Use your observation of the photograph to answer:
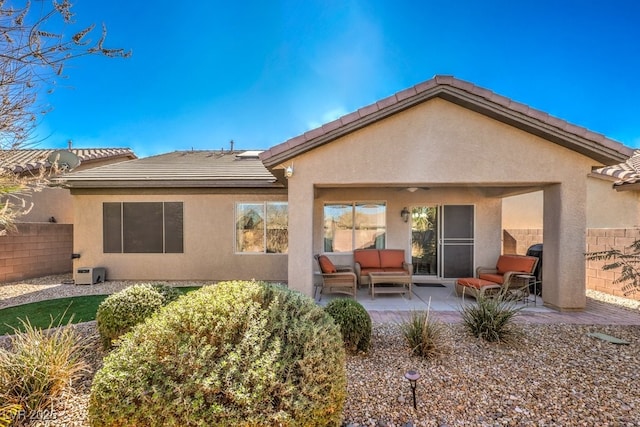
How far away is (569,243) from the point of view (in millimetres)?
6660

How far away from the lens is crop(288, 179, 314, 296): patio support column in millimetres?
6918

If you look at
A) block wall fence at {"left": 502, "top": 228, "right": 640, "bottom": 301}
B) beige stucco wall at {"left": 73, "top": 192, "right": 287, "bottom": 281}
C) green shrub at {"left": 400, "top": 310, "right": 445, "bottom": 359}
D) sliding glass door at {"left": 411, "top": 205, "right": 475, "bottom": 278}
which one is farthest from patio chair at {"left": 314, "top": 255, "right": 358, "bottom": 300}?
block wall fence at {"left": 502, "top": 228, "right": 640, "bottom": 301}

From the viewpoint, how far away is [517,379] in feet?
12.9

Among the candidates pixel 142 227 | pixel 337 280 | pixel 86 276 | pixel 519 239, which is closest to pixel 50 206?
pixel 86 276

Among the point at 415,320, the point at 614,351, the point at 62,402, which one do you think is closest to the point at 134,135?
the point at 62,402

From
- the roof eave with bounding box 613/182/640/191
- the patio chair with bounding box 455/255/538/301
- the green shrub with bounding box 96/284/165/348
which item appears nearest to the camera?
the green shrub with bounding box 96/284/165/348

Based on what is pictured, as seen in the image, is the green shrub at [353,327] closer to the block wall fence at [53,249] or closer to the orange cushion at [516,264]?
Result: the orange cushion at [516,264]

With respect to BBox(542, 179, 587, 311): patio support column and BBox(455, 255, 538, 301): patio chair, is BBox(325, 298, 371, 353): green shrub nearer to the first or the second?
BBox(455, 255, 538, 301): patio chair

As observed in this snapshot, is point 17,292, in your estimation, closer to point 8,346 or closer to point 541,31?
point 8,346

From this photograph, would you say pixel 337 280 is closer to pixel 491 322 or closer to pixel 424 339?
pixel 424 339

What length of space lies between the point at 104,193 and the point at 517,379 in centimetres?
1294

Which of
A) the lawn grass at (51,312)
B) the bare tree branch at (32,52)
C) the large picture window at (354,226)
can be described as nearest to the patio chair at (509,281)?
the large picture window at (354,226)

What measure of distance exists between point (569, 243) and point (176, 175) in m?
12.2

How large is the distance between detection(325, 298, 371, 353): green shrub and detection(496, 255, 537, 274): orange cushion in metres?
6.10
